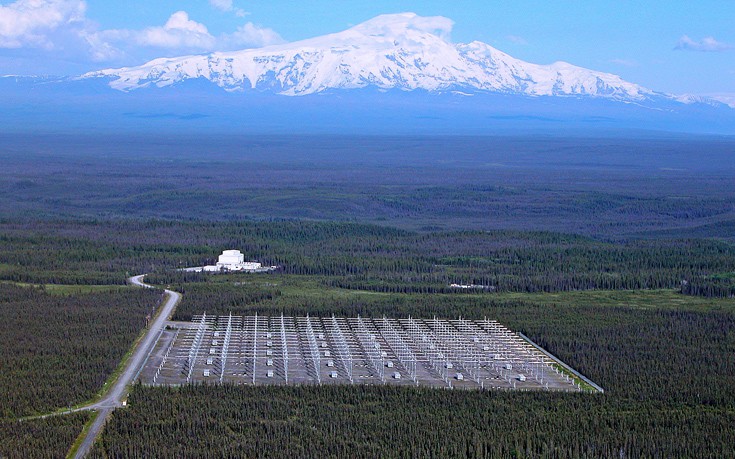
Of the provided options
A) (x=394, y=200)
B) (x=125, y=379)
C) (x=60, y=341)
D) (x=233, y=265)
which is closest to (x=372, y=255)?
(x=233, y=265)

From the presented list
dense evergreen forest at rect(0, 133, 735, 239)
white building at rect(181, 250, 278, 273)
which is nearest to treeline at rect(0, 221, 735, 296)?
white building at rect(181, 250, 278, 273)

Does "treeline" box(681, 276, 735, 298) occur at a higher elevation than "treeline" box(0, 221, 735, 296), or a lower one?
higher

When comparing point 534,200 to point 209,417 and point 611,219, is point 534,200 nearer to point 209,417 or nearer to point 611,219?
point 611,219

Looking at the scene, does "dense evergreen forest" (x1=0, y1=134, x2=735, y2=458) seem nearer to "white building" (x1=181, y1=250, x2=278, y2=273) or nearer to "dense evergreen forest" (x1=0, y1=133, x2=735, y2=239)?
"dense evergreen forest" (x1=0, y1=133, x2=735, y2=239)

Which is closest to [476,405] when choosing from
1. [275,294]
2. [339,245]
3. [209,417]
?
[209,417]

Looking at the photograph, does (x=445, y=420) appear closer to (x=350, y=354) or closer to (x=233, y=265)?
(x=350, y=354)

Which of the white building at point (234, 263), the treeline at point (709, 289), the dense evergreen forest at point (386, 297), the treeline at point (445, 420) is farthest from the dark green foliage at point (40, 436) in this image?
the treeline at point (709, 289)
